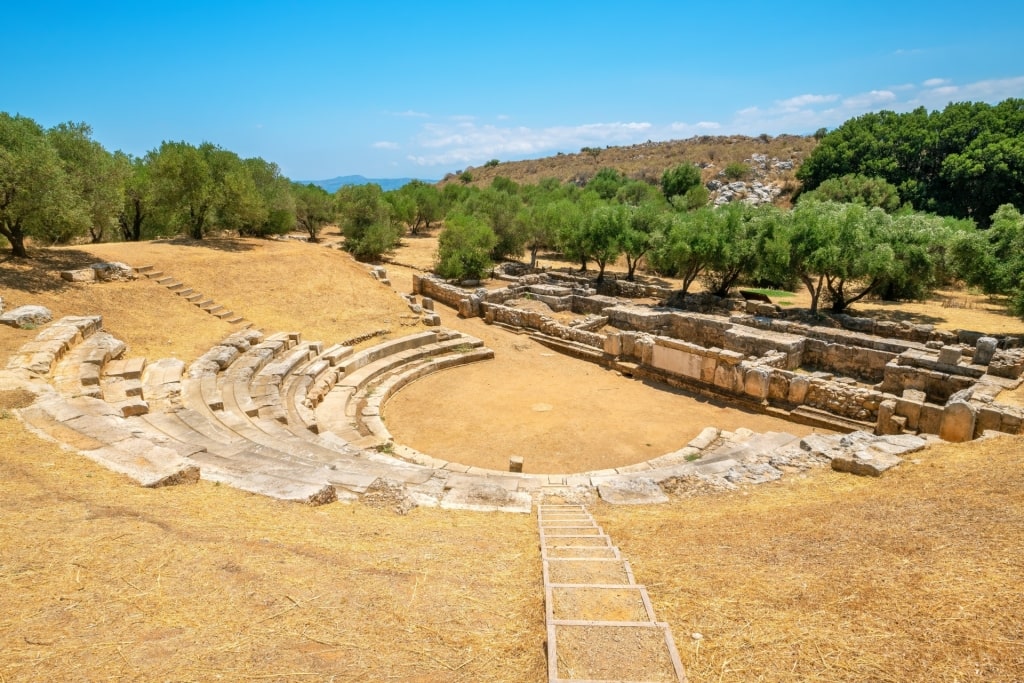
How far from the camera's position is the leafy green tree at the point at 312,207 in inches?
1743

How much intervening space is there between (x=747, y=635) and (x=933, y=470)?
6551 mm

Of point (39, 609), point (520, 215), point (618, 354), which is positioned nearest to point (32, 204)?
point (39, 609)

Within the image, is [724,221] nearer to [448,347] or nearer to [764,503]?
[448,347]

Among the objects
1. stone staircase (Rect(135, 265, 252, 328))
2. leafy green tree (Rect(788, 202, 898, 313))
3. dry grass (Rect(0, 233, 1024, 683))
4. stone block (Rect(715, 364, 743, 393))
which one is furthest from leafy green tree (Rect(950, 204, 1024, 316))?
stone staircase (Rect(135, 265, 252, 328))

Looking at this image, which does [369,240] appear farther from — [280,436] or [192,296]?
[280,436]

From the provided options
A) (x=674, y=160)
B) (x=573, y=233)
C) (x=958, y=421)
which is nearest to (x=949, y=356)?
(x=958, y=421)

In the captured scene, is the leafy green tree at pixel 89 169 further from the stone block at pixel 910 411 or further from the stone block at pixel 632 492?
the stone block at pixel 910 411

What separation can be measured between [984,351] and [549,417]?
14078 millimetres

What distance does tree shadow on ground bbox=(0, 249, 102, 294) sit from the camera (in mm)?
16625

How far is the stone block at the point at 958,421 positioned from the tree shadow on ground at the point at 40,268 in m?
25.5

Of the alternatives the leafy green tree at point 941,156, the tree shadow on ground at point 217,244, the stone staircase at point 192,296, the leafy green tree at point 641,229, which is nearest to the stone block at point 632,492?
the stone staircase at point 192,296

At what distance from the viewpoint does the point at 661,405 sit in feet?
58.5

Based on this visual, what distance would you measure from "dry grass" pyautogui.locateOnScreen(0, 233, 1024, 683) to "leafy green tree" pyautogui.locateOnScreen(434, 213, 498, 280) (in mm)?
25586

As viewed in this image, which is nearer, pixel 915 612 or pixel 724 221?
pixel 915 612
